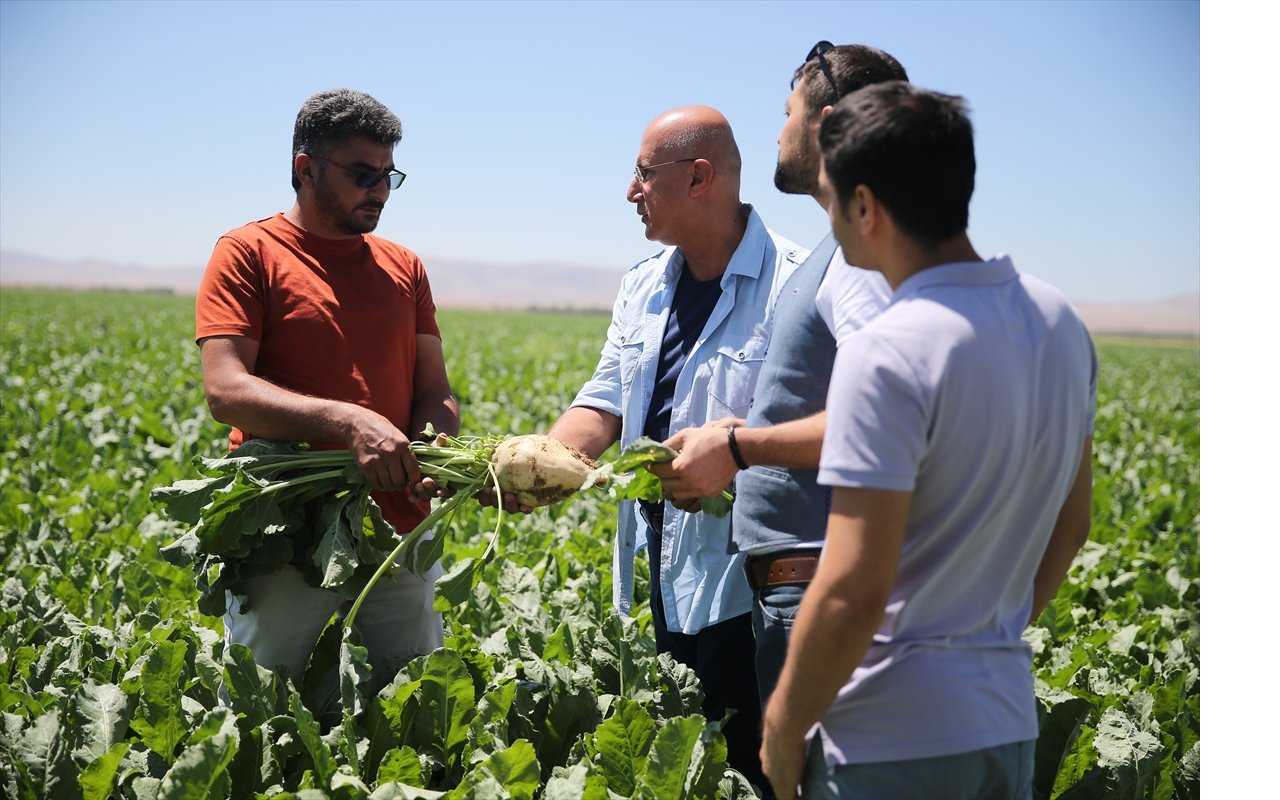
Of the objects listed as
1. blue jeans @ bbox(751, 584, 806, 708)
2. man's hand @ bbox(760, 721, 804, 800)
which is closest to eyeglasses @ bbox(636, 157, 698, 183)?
blue jeans @ bbox(751, 584, 806, 708)

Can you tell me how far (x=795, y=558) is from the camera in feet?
8.32

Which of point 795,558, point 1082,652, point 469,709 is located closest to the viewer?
point 795,558

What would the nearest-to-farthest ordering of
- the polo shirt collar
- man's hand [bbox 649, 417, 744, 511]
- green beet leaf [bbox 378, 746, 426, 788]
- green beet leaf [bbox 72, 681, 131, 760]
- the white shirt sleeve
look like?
the polo shirt collar < the white shirt sleeve < man's hand [bbox 649, 417, 744, 511] < green beet leaf [bbox 378, 746, 426, 788] < green beet leaf [bbox 72, 681, 131, 760]

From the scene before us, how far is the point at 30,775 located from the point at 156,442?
29.0ft

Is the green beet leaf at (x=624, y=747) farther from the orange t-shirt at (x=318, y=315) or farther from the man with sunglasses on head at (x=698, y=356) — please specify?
the orange t-shirt at (x=318, y=315)

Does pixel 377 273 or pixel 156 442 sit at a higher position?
pixel 377 273

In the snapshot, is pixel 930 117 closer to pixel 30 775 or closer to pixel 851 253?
pixel 851 253

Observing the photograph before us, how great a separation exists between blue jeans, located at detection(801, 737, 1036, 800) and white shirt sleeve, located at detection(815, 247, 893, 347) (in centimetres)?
86

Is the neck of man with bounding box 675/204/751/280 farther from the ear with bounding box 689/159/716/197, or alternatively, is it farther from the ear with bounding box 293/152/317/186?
the ear with bounding box 293/152/317/186

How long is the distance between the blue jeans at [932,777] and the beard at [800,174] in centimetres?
139

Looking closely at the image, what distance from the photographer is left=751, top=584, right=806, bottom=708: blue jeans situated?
2516 mm

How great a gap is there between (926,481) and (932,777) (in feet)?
1.76

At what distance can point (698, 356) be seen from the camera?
11.7ft

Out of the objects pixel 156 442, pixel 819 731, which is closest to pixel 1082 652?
pixel 819 731
